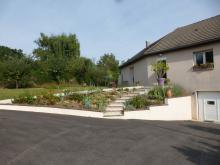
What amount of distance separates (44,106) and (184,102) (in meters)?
9.14

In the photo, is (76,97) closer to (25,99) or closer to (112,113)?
(112,113)

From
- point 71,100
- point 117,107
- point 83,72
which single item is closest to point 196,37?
point 117,107

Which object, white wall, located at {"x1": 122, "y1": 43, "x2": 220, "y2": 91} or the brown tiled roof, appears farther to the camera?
the brown tiled roof

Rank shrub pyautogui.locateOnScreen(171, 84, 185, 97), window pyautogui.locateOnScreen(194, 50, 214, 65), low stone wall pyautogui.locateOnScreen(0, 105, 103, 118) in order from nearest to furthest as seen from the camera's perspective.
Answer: low stone wall pyautogui.locateOnScreen(0, 105, 103, 118) → window pyautogui.locateOnScreen(194, 50, 214, 65) → shrub pyautogui.locateOnScreen(171, 84, 185, 97)

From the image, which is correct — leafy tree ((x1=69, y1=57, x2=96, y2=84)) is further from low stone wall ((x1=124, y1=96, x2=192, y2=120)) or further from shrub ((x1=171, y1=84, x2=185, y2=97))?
low stone wall ((x1=124, y1=96, x2=192, y2=120))

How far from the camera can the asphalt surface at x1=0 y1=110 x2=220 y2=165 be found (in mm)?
7082

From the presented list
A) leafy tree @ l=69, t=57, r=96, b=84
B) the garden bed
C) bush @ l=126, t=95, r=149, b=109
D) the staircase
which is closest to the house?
the staircase

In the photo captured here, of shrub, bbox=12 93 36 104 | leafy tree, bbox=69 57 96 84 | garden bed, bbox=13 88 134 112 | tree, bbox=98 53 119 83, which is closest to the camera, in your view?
garden bed, bbox=13 88 134 112

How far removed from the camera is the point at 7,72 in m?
26.1

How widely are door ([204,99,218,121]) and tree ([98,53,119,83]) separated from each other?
50.4 feet

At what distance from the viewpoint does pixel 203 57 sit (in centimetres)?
1781

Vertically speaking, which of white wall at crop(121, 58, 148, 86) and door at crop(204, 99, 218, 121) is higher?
white wall at crop(121, 58, 148, 86)

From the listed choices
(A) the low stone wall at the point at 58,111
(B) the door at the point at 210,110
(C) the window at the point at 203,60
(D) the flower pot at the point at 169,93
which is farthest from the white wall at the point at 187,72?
(A) the low stone wall at the point at 58,111

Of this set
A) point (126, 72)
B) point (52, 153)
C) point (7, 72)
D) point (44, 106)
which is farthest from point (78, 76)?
point (52, 153)
